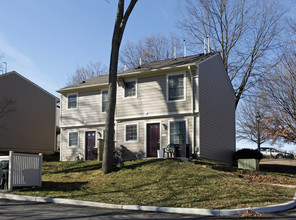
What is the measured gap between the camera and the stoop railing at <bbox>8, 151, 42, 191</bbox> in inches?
479

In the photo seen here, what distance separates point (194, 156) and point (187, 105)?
107 inches

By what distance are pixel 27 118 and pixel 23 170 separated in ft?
52.7

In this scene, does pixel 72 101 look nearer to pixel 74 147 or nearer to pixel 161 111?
pixel 74 147

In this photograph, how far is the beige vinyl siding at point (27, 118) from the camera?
2620 centimetres

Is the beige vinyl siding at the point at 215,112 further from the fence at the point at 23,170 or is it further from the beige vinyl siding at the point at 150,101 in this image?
the fence at the point at 23,170

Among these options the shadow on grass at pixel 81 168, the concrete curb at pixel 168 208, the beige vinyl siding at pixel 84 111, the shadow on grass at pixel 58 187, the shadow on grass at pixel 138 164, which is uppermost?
the beige vinyl siding at pixel 84 111

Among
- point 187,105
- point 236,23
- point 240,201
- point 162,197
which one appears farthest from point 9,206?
point 236,23

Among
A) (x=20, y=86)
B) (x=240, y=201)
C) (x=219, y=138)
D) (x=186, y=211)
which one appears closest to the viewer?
(x=186, y=211)

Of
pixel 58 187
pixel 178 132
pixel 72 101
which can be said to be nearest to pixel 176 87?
pixel 178 132

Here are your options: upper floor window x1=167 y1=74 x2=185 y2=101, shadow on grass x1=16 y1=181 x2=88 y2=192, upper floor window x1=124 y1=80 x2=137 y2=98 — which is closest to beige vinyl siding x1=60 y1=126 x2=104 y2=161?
upper floor window x1=124 y1=80 x2=137 y2=98

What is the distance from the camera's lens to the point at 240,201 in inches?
396

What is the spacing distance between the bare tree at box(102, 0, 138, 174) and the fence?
3.08m

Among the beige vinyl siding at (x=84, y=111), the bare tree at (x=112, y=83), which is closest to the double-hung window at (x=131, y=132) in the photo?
the beige vinyl siding at (x=84, y=111)

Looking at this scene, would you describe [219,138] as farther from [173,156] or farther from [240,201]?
[240,201]
